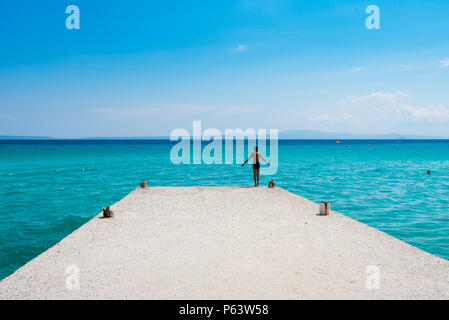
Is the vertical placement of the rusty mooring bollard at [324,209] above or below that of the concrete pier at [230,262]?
above

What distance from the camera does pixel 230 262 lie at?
7.33m

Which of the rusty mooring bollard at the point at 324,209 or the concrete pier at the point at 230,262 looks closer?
the concrete pier at the point at 230,262

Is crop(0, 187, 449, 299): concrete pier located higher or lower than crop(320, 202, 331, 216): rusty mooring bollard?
lower

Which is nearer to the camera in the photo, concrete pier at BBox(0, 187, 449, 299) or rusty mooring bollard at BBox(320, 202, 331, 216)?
concrete pier at BBox(0, 187, 449, 299)

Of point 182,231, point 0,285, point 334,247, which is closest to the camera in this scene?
point 0,285

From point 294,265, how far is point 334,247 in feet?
5.97

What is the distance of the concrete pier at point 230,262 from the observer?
5.95 m

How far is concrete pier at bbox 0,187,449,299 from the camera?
595 cm

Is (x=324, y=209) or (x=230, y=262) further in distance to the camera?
(x=324, y=209)

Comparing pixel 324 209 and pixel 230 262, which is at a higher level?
pixel 324 209

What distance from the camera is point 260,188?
18.7 m

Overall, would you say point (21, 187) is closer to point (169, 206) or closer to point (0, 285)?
point (169, 206)
